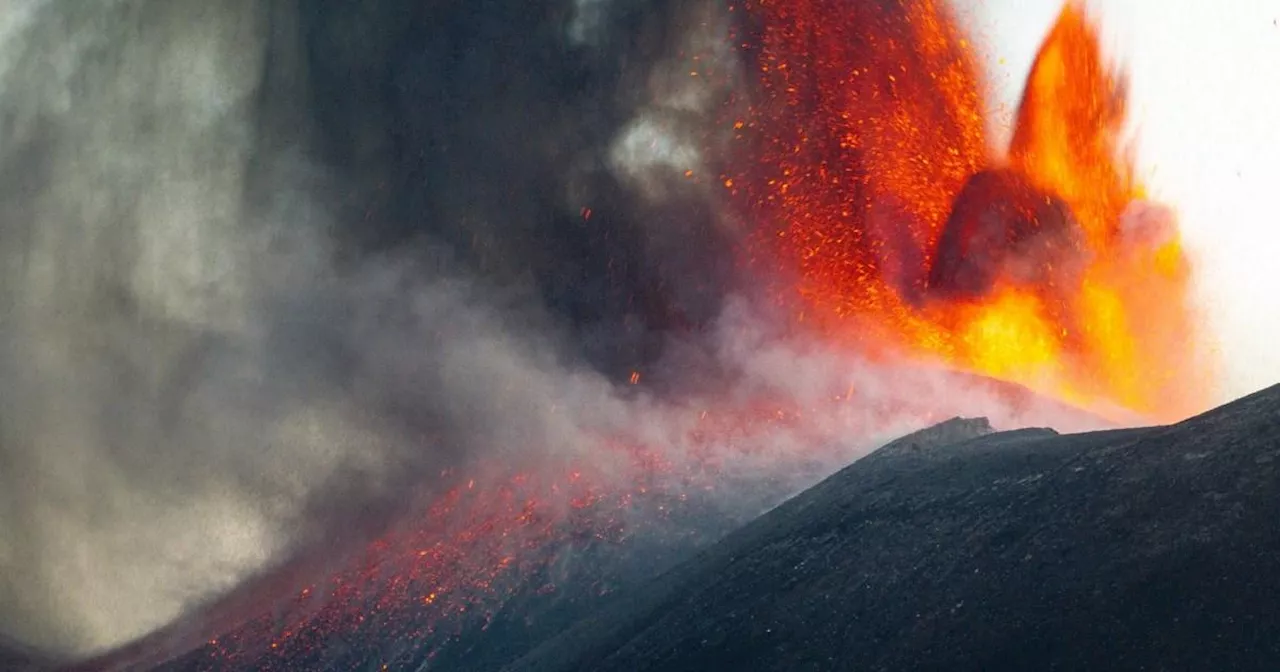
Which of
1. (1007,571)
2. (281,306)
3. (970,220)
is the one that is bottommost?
(1007,571)

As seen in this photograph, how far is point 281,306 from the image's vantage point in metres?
23.1

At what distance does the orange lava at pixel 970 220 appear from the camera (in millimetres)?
20484

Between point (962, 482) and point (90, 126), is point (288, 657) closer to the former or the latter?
point (962, 482)

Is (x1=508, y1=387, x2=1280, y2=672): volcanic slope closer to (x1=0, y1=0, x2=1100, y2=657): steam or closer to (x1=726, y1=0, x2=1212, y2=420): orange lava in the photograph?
(x1=0, y1=0, x2=1100, y2=657): steam

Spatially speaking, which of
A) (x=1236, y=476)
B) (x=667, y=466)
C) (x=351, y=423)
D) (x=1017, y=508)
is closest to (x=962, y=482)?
(x=1017, y=508)

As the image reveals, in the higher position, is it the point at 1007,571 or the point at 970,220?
the point at 970,220

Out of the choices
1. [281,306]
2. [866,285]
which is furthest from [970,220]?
[281,306]

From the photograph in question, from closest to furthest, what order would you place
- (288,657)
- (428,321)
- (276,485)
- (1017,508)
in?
(1017,508)
(288,657)
(276,485)
(428,321)

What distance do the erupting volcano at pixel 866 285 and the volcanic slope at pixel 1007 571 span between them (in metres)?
3.35

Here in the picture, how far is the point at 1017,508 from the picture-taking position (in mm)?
9875

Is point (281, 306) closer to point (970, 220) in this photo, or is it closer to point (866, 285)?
point (866, 285)

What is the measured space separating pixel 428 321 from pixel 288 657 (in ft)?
31.6

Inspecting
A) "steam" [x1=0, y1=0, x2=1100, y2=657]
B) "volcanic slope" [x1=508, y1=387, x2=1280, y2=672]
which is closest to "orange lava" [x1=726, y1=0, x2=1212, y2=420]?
"steam" [x1=0, y1=0, x2=1100, y2=657]

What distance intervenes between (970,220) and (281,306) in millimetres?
12837
